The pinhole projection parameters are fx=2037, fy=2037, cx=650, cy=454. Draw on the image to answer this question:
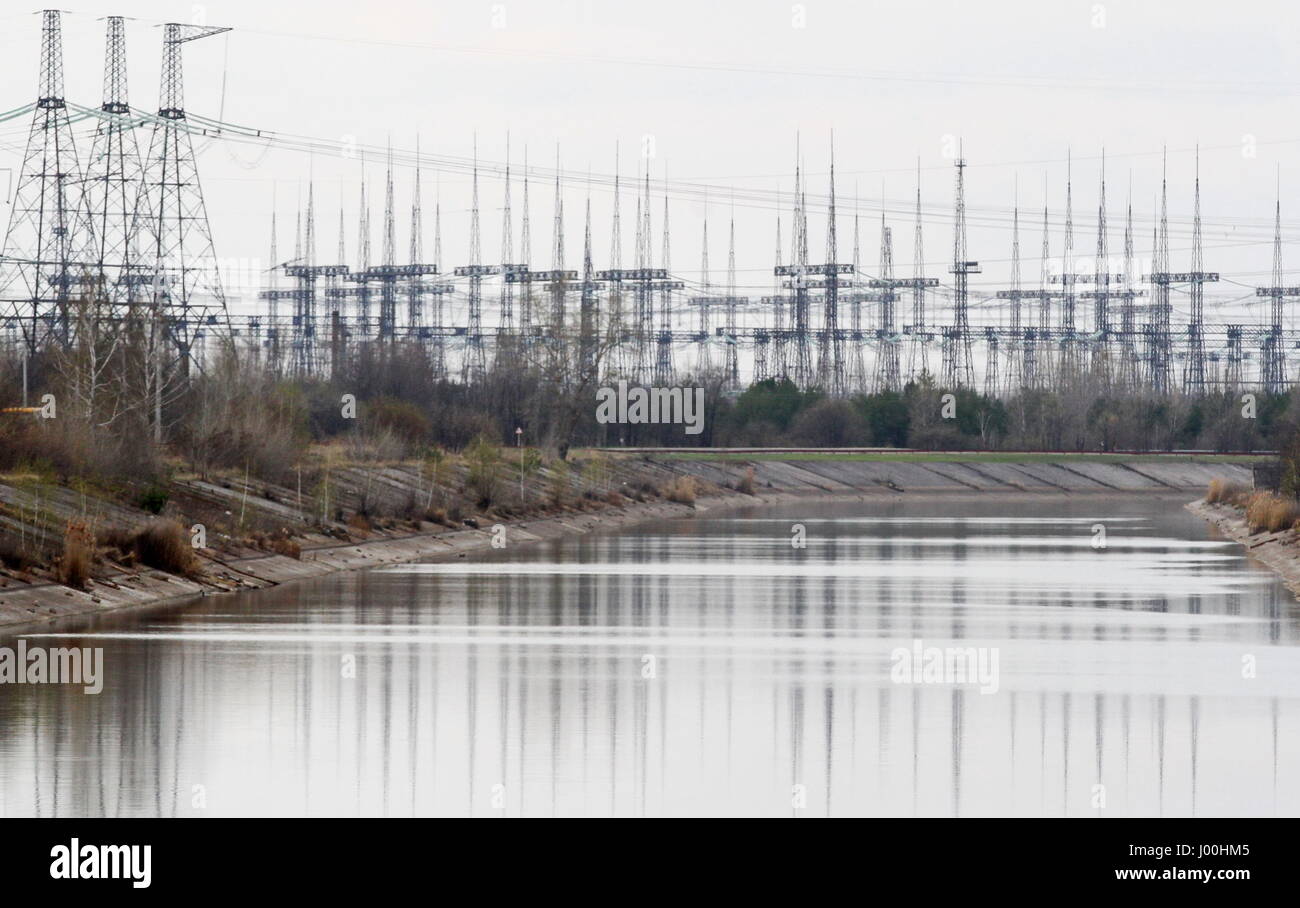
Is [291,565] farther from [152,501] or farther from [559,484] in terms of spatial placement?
[559,484]

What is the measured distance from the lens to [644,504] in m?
77.2

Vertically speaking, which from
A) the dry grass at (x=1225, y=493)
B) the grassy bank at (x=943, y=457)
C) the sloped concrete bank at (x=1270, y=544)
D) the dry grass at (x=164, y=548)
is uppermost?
the grassy bank at (x=943, y=457)

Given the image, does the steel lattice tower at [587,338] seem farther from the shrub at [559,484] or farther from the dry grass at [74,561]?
the dry grass at [74,561]

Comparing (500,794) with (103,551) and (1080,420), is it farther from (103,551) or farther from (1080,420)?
A: (1080,420)

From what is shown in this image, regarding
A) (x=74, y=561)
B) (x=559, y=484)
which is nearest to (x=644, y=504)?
(x=559, y=484)

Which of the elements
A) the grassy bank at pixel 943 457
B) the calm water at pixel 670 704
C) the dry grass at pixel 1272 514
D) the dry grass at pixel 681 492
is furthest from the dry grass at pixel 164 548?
the grassy bank at pixel 943 457

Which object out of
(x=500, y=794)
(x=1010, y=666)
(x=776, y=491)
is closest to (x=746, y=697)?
(x=1010, y=666)

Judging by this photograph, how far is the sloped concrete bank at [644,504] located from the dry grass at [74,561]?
0.25 m

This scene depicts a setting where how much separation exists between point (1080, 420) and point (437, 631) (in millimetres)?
99252

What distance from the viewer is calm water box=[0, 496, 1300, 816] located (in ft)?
55.7

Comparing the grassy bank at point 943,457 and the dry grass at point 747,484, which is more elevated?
the grassy bank at point 943,457

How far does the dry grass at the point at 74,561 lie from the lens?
105 ft

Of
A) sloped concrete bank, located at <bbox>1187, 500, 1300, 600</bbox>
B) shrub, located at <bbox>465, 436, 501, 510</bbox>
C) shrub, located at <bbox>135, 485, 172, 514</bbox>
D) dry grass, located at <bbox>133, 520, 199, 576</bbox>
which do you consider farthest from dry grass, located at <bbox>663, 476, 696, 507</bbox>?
dry grass, located at <bbox>133, 520, 199, 576</bbox>
